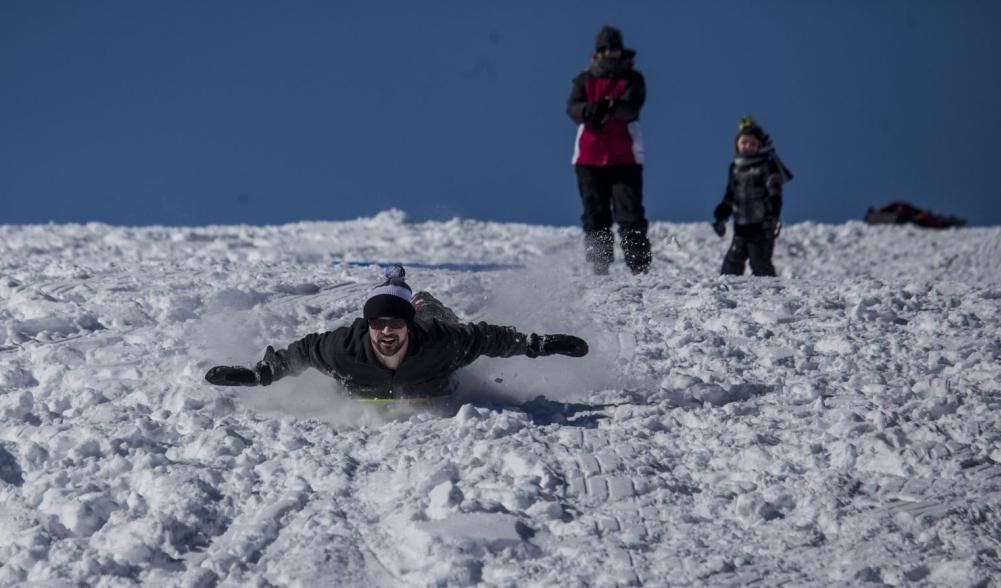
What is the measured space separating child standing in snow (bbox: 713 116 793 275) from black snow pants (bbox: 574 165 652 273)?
1.49m

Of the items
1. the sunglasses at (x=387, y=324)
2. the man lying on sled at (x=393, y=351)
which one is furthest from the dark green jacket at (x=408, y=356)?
the sunglasses at (x=387, y=324)

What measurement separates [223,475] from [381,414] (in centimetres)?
93

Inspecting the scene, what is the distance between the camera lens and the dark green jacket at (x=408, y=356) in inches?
204

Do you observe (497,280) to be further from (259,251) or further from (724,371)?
(259,251)

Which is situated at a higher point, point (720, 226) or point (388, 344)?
point (720, 226)

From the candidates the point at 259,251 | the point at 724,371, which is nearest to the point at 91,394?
the point at 724,371

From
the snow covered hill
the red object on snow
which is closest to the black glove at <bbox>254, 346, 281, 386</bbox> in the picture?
the snow covered hill

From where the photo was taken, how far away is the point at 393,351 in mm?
5156

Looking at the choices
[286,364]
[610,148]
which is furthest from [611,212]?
[286,364]

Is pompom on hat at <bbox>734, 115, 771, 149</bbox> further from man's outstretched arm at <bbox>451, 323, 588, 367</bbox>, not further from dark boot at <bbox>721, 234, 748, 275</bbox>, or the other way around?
man's outstretched arm at <bbox>451, 323, 588, 367</bbox>

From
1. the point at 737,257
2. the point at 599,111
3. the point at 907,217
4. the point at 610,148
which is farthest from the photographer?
the point at 907,217

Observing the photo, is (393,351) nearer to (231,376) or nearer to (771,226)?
(231,376)

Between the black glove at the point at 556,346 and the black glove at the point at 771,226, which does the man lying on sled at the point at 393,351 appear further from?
the black glove at the point at 771,226

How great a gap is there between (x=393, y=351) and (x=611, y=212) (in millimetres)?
3879
